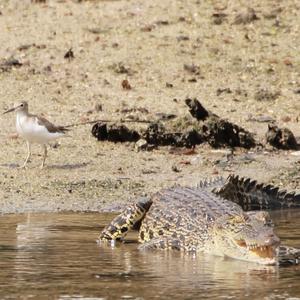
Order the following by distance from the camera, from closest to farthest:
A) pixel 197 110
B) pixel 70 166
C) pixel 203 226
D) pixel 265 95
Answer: pixel 203 226, pixel 70 166, pixel 197 110, pixel 265 95

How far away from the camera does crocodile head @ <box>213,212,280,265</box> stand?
8.53 m

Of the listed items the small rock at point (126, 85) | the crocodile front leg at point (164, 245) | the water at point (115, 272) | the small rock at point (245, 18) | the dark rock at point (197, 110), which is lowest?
the water at point (115, 272)

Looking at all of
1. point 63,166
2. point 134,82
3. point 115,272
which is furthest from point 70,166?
point 115,272

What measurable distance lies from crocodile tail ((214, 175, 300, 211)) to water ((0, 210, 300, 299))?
44.6 inches

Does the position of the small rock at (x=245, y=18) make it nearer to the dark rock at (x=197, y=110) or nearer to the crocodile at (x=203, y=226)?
the dark rock at (x=197, y=110)

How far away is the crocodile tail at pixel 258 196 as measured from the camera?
11.6 m

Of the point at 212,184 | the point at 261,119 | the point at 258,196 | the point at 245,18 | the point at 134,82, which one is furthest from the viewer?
the point at 245,18

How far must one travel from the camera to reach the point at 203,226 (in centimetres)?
952

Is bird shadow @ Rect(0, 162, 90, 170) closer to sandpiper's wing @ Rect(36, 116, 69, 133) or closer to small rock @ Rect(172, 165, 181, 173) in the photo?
sandpiper's wing @ Rect(36, 116, 69, 133)

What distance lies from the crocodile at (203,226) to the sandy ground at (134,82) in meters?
1.57

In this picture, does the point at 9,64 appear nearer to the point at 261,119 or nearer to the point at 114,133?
the point at 114,133

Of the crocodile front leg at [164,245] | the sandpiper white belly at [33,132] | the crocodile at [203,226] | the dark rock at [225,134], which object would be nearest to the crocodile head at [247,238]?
the crocodile at [203,226]

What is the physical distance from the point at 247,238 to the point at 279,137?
16.7 feet

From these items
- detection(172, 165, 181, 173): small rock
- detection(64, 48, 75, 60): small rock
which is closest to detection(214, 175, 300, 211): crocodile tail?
detection(172, 165, 181, 173): small rock
